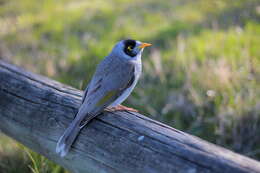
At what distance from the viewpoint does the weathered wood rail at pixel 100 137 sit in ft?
7.11

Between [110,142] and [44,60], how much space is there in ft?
16.1

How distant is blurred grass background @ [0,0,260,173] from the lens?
434 centimetres

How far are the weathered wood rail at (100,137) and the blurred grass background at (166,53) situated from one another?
1.11 feet

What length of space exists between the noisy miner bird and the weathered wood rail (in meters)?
0.09

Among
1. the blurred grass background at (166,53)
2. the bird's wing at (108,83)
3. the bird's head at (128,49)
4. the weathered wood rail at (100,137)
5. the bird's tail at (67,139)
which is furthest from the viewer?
the blurred grass background at (166,53)

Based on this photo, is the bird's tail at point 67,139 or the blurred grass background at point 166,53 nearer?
the bird's tail at point 67,139

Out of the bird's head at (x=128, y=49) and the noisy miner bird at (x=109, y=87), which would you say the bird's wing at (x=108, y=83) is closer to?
the noisy miner bird at (x=109, y=87)

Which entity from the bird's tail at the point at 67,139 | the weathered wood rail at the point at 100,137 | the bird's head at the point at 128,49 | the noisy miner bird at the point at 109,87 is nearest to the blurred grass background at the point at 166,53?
the weathered wood rail at the point at 100,137

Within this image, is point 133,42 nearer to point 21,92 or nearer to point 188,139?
point 21,92

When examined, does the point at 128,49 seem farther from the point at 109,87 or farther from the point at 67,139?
the point at 67,139

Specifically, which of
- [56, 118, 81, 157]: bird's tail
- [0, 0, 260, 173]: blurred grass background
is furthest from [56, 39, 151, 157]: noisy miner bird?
[0, 0, 260, 173]: blurred grass background

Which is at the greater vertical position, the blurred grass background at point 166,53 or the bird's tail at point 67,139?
the bird's tail at point 67,139

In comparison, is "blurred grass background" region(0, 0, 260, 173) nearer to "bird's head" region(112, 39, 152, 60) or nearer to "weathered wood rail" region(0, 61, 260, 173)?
"weathered wood rail" region(0, 61, 260, 173)

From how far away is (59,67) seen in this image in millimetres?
6867
